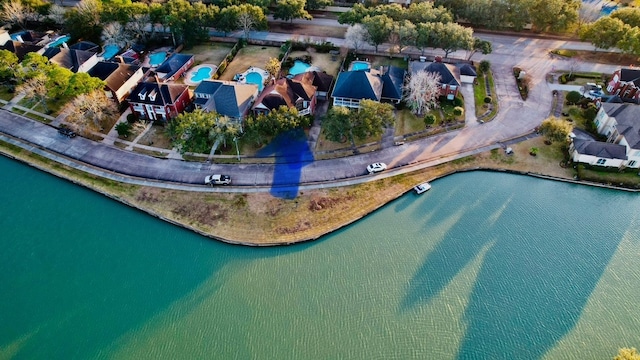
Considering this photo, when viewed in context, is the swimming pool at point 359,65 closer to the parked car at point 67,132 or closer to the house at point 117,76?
the house at point 117,76

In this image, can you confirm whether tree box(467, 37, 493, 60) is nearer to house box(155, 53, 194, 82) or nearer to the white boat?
the white boat

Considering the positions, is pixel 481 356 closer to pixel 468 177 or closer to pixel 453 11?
pixel 468 177

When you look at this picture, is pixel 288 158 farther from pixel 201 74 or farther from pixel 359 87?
pixel 201 74

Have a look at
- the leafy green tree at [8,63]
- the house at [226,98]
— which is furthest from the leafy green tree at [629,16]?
the leafy green tree at [8,63]

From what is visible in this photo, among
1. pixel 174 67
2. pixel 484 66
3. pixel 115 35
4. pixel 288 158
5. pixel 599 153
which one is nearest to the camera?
pixel 599 153

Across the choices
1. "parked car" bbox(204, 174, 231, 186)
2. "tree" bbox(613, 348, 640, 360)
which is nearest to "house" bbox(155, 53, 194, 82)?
"parked car" bbox(204, 174, 231, 186)

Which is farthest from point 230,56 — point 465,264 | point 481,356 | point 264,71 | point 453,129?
point 481,356

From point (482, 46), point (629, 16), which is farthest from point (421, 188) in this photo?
point (629, 16)
